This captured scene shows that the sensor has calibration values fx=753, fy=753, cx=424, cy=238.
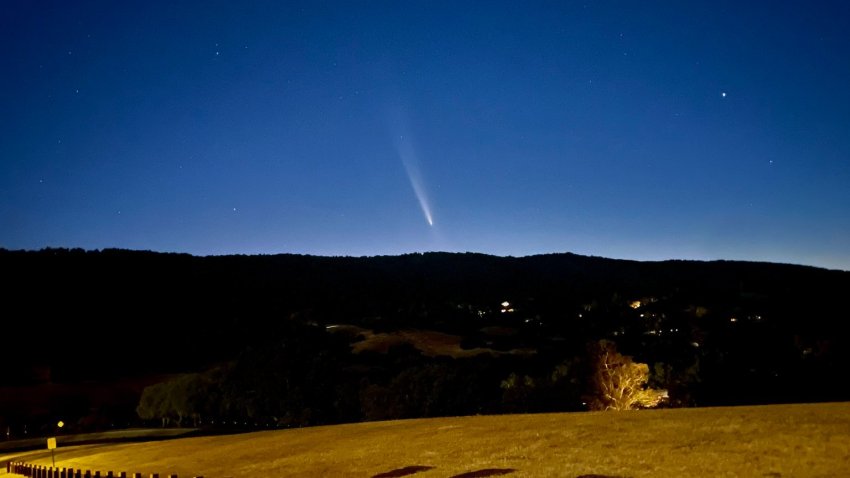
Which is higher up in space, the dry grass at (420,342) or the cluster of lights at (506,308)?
the cluster of lights at (506,308)

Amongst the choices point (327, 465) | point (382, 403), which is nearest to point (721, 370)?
point (382, 403)

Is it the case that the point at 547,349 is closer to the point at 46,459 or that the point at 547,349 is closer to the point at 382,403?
the point at 382,403

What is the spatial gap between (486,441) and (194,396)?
47140 mm

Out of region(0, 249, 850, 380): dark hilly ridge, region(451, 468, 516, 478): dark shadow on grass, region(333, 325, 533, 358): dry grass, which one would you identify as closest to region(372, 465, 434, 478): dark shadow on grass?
region(451, 468, 516, 478): dark shadow on grass

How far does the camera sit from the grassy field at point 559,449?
49.9 ft

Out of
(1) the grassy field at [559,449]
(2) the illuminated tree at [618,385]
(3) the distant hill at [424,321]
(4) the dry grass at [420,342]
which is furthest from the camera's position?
(4) the dry grass at [420,342]

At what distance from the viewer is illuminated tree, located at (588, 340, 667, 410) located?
4125cm

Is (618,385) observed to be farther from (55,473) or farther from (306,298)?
(306,298)

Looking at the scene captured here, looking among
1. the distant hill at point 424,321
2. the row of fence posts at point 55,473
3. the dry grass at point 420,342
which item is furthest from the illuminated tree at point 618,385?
the dry grass at point 420,342

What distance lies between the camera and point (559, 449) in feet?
62.6

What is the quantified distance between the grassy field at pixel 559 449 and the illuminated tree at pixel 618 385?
14.0m

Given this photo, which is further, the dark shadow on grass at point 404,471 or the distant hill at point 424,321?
the distant hill at point 424,321

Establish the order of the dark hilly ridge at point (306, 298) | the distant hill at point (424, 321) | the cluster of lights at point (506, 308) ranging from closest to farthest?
the distant hill at point (424, 321), the dark hilly ridge at point (306, 298), the cluster of lights at point (506, 308)

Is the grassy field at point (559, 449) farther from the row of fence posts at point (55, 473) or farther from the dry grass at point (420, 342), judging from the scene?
the dry grass at point (420, 342)
